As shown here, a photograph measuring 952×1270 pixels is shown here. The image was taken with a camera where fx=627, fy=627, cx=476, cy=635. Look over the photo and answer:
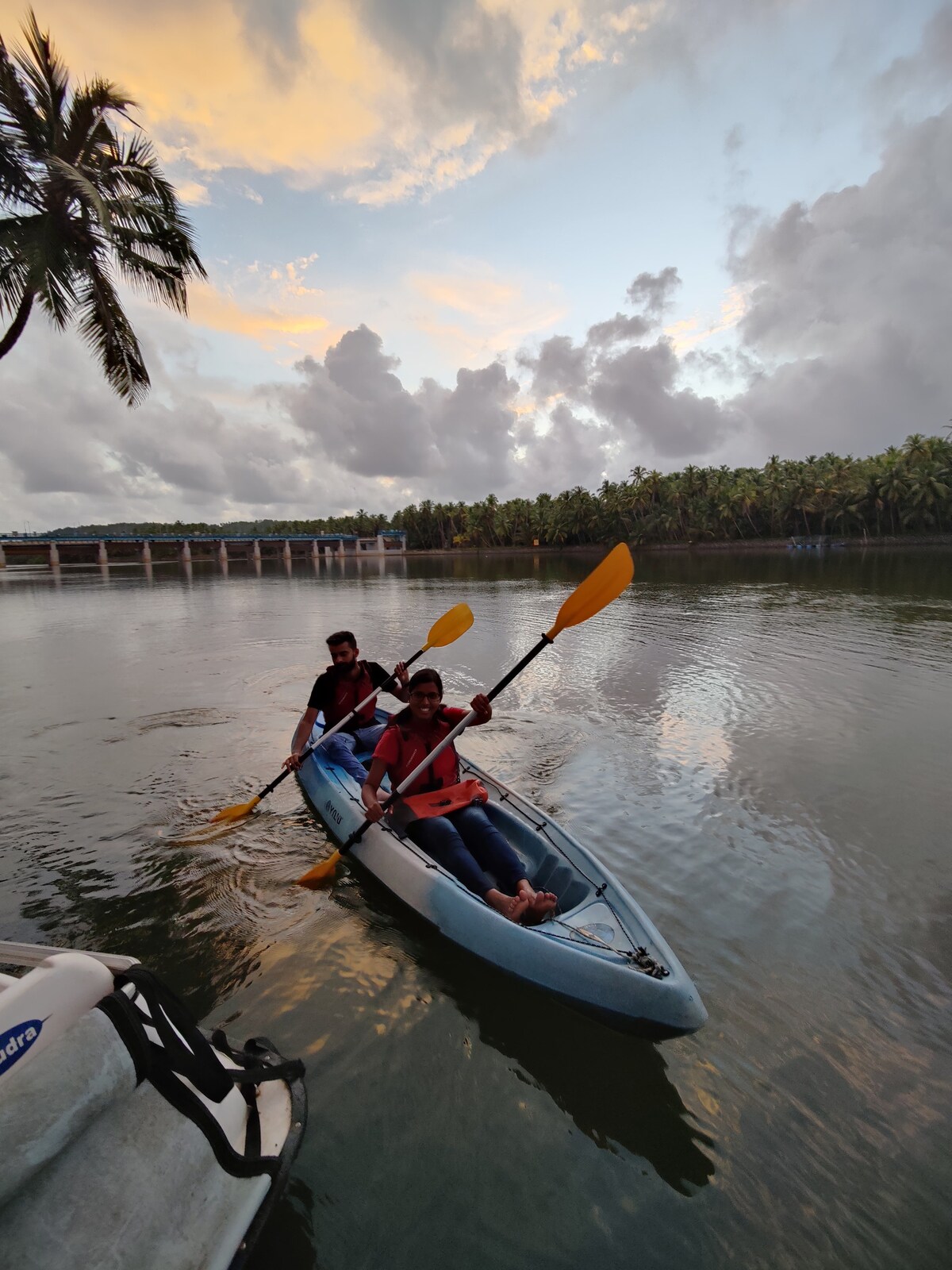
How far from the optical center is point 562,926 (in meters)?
4.27

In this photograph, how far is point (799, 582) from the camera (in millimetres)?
34312

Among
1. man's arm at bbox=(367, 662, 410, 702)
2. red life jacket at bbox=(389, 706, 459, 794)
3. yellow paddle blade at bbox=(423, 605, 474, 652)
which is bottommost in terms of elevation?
red life jacket at bbox=(389, 706, 459, 794)

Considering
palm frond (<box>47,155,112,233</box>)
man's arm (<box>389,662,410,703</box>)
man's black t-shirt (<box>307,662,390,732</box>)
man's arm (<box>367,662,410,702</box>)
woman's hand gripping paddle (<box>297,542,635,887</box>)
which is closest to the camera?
woman's hand gripping paddle (<box>297,542,635,887</box>)

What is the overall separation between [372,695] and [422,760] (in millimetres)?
2434

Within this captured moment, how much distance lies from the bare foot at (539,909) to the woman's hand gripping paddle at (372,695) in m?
3.74

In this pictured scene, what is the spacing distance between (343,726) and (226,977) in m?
3.62

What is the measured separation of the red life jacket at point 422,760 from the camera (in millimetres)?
5746

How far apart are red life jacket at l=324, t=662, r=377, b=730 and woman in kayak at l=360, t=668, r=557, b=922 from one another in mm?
2277

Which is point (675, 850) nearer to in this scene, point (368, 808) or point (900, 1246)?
point (368, 808)

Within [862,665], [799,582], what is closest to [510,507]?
[799,582]

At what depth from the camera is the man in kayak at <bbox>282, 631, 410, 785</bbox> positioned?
25.0 ft

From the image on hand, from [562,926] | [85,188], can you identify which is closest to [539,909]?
[562,926]

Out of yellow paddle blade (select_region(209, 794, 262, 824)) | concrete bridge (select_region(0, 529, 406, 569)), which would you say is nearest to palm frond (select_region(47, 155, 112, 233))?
yellow paddle blade (select_region(209, 794, 262, 824))

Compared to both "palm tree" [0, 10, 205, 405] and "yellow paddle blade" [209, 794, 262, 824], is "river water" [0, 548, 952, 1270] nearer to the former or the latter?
"yellow paddle blade" [209, 794, 262, 824]
